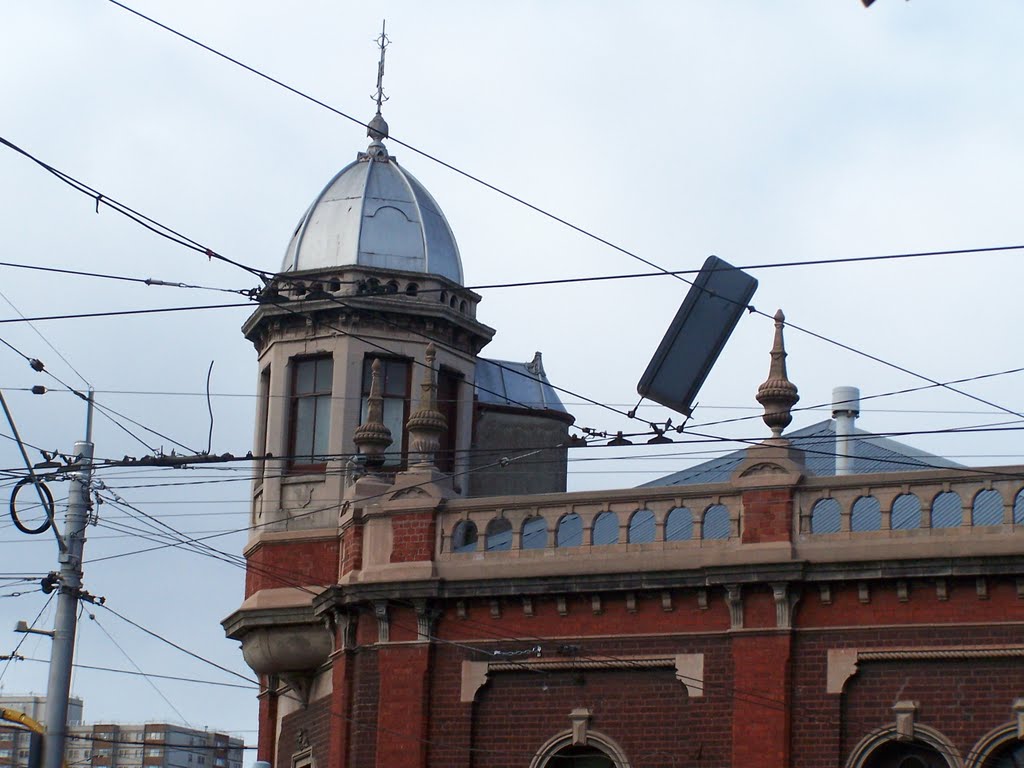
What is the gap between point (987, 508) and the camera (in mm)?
25266

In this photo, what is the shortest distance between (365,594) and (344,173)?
8.73 metres

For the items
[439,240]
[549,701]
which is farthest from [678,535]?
[439,240]

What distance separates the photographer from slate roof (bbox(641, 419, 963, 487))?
2903cm

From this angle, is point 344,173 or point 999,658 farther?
point 344,173

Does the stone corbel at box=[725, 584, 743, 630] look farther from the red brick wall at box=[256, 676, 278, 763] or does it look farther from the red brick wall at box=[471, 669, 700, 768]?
the red brick wall at box=[256, 676, 278, 763]

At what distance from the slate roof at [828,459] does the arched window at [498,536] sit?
7.17 ft

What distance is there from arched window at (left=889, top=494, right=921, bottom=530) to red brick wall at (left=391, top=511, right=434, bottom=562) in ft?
18.9

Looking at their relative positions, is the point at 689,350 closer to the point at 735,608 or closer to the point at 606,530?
the point at 735,608

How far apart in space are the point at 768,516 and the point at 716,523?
2.36m

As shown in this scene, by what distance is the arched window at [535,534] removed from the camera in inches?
1077

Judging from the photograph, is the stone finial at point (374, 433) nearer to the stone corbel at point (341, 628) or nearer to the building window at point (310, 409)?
the stone corbel at point (341, 628)

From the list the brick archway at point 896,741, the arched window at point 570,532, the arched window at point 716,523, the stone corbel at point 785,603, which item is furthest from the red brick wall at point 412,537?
the brick archway at point 896,741

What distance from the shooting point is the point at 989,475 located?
24.0 meters

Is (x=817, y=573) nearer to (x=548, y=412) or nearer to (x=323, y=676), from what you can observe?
(x=323, y=676)
